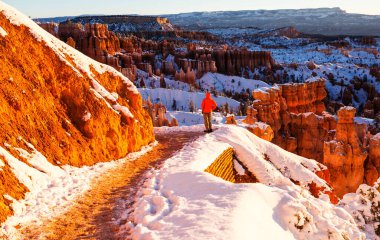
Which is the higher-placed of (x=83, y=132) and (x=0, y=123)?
(x=0, y=123)

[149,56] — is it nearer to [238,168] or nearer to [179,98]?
[179,98]

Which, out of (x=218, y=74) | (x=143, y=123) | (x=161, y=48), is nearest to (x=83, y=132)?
(x=143, y=123)

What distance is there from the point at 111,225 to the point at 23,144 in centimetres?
317

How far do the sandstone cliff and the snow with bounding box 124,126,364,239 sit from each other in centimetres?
224

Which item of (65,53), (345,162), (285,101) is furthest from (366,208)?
(285,101)

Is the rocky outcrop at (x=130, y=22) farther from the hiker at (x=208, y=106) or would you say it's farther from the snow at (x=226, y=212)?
the snow at (x=226, y=212)

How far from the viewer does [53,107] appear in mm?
11086

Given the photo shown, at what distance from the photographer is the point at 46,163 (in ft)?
31.1

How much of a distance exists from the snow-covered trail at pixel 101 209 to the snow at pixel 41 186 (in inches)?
8.1

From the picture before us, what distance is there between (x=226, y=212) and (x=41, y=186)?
12.8 feet

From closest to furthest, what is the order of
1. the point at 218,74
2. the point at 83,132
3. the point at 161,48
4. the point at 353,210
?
1. the point at 353,210
2. the point at 83,132
3. the point at 218,74
4. the point at 161,48

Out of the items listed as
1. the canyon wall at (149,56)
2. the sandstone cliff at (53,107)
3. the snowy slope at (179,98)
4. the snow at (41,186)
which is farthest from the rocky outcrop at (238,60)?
the snow at (41,186)

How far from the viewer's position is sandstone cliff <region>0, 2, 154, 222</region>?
950 centimetres

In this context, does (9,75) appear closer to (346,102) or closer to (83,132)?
(83,132)
